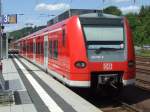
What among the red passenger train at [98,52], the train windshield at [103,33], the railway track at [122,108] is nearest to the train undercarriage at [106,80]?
the red passenger train at [98,52]

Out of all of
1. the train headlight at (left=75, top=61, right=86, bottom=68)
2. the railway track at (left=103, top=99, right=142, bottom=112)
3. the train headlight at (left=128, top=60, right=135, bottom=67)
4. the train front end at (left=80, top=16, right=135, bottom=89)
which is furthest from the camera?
the train headlight at (left=128, top=60, right=135, bottom=67)

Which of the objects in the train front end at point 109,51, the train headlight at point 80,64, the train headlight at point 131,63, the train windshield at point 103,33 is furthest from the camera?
the train windshield at point 103,33

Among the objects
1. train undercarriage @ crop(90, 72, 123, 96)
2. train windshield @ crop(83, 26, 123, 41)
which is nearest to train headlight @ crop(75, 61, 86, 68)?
train undercarriage @ crop(90, 72, 123, 96)

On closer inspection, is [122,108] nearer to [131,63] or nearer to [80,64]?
[131,63]

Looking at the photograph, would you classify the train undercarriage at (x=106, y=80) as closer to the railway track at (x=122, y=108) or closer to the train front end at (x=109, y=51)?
the train front end at (x=109, y=51)

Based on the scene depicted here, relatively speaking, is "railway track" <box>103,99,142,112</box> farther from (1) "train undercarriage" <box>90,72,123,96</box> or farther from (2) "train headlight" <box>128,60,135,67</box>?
(2) "train headlight" <box>128,60,135,67</box>

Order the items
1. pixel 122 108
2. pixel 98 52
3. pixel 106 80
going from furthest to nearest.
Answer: pixel 106 80, pixel 98 52, pixel 122 108

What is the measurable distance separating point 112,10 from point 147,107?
109665 millimetres

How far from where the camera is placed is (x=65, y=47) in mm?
15211

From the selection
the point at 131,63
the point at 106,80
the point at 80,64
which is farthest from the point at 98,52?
the point at 131,63

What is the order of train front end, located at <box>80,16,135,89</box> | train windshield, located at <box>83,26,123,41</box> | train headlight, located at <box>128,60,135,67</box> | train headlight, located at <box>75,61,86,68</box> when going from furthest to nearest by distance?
train windshield, located at <box>83,26,123,41</box>
train headlight, located at <box>128,60,135,67</box>
train front end, located at <box>80,16,135,89</box>
train headlight, located at <box>75,61,86,68</box>

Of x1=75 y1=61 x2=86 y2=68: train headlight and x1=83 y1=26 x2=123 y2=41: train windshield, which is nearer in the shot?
x1=75 y1=61 x2=86 y2=68: train headlight

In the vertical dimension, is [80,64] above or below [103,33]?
below

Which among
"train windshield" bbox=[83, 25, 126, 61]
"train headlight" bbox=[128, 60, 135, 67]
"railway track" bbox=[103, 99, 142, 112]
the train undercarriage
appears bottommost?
"railway track" bbox=[103, 99, 142, 112]
